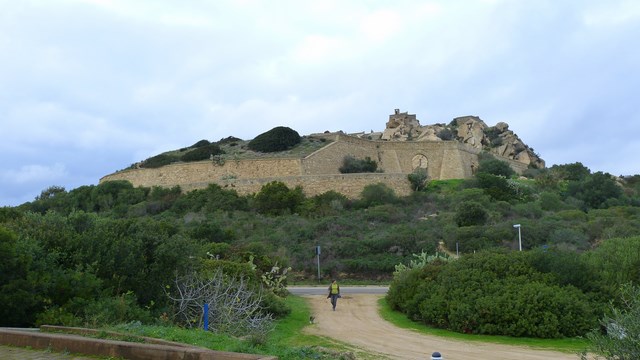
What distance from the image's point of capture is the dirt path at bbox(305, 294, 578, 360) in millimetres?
11891

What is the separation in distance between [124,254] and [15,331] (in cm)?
461

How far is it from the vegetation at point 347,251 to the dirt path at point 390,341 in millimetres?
1179

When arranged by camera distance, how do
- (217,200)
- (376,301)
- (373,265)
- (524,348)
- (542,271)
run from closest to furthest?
(524,348) → (542,271) → (376,301) → (373,265) → (217,200)

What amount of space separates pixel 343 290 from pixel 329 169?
23342mm

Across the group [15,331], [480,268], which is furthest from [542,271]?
[15,331]

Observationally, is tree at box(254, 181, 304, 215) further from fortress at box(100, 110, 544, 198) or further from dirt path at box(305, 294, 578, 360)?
dirt path at box(305, 294, 578, 360)

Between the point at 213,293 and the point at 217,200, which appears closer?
the point at 213,293

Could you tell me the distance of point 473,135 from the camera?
2399 inches

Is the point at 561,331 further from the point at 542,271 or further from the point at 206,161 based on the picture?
the point at 206,161

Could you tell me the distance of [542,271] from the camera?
16703mm

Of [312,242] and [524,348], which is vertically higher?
[312,242]

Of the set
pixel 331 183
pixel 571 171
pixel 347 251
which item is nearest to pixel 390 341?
pixel 347 251

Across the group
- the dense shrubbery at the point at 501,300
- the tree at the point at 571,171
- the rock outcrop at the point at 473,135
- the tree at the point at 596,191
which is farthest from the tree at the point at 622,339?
the rock outcrop at the point at 473,135

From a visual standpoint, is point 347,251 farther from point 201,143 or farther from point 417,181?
point 201,143
